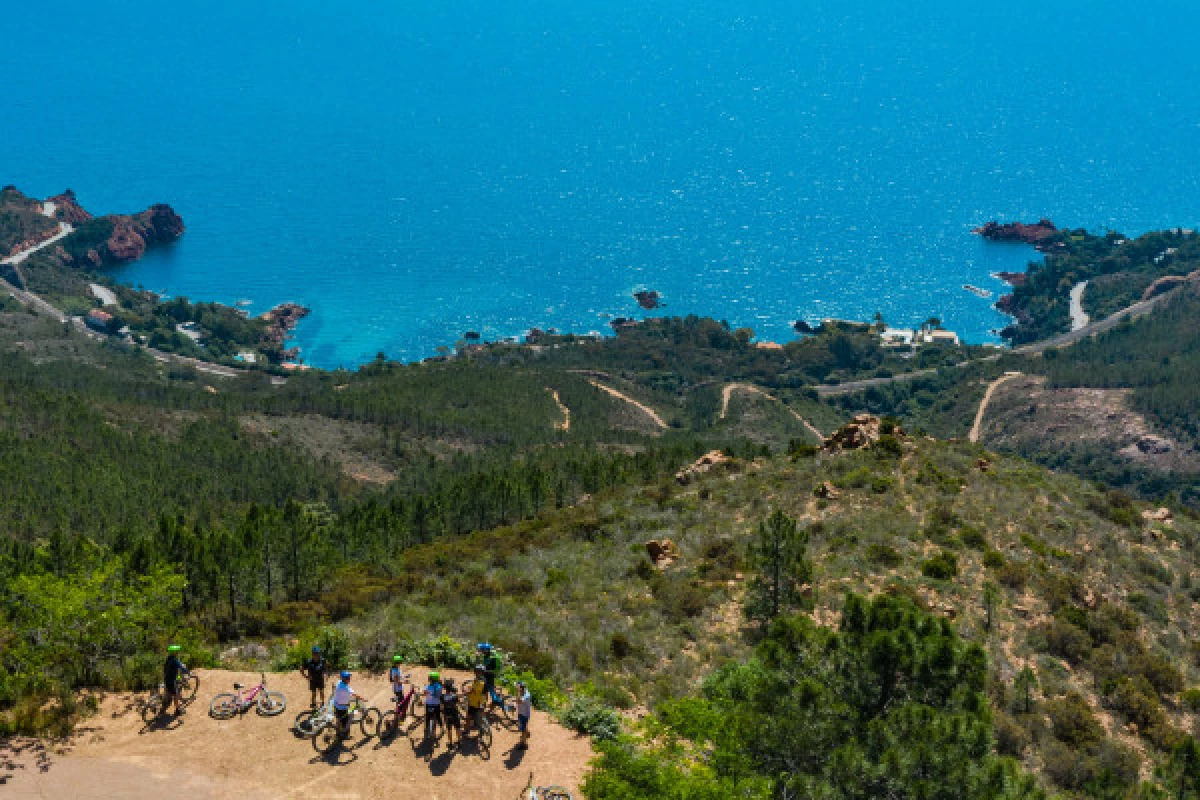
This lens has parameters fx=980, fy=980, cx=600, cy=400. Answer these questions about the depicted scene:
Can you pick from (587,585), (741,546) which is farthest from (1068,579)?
(587,585)

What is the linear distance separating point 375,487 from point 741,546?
178ft

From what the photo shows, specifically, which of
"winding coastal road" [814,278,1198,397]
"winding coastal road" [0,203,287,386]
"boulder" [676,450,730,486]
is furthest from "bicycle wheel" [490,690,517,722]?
"winding coastal road" [814,278,1198,397]

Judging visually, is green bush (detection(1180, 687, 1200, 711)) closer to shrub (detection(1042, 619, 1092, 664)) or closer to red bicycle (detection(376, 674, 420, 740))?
shrub (detection(1042, 619, 1092, 664))

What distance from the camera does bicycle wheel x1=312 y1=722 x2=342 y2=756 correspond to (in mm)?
23172

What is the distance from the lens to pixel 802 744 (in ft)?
76.2

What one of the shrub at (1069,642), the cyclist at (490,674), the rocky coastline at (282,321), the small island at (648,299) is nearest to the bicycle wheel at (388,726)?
the cyclist at (490,674)

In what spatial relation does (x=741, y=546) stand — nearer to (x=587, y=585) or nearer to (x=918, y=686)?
(x=587, y=585)

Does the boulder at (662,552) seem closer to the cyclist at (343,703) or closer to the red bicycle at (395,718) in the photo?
the red bicycle at (395,718)

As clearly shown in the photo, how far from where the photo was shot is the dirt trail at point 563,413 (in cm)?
11810

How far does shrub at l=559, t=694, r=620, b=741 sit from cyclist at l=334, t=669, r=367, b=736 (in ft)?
17.6

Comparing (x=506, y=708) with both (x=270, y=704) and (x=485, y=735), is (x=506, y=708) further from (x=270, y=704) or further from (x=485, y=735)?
(x=270, y=704)

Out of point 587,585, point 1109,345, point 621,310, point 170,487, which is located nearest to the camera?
point 587,585

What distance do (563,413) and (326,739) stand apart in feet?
332

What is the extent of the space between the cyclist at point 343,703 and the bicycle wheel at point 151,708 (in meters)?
4.80
